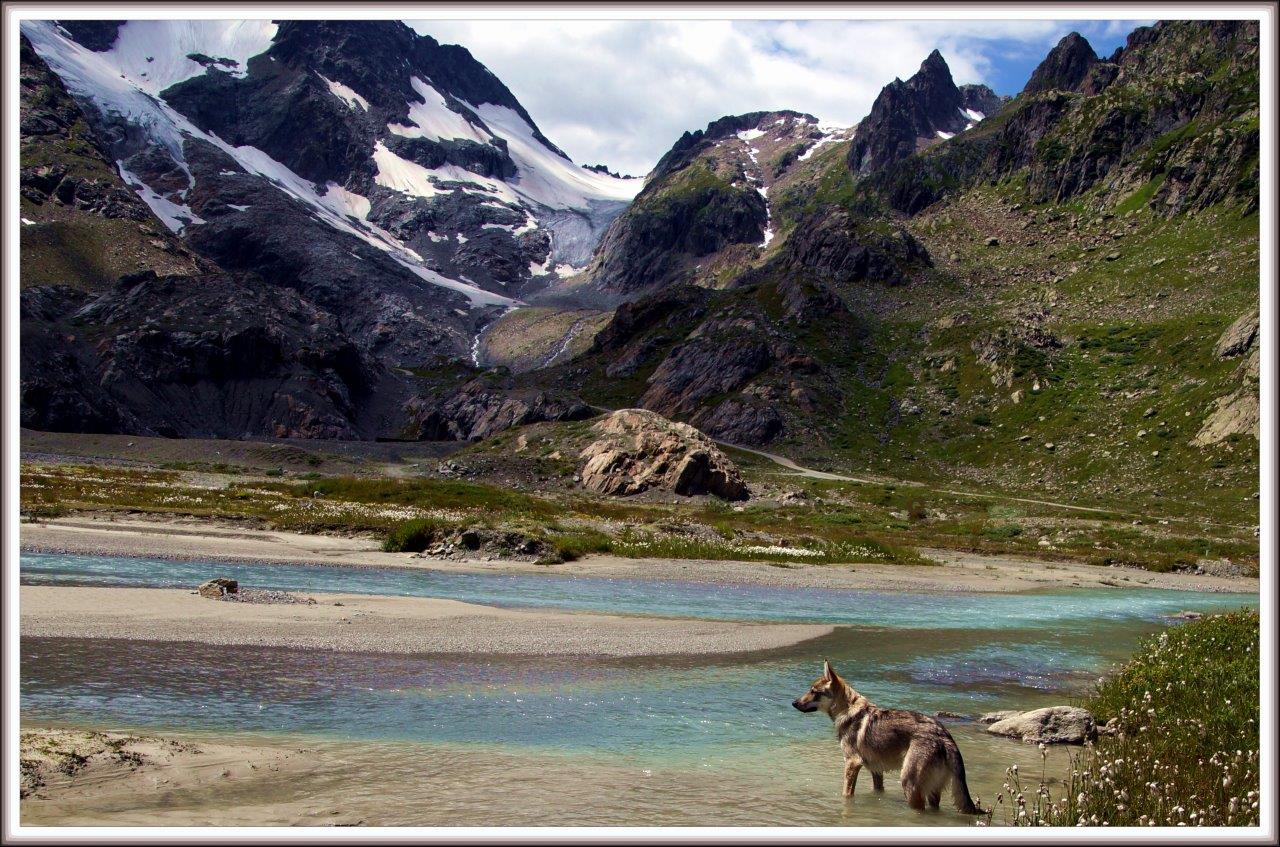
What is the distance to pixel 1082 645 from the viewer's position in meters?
26.8

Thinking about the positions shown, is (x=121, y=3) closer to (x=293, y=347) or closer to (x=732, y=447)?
(x=732, y=447)

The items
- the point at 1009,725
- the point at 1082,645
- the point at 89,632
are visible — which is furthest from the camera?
the point at 1082,645

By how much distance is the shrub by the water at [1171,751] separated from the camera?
30.4ft

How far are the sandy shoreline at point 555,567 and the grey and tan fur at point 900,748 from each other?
29.3m

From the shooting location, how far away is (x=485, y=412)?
508ft

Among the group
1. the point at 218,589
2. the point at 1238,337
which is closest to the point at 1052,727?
the point at 218,589

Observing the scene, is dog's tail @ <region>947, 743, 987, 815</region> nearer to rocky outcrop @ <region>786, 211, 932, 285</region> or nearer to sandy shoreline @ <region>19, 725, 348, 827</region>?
sandy shoreline @ <region>19, 725, 348, 827</region>

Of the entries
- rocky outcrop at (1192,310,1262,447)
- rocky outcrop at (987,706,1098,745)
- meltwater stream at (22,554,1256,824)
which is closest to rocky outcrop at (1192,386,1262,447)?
rocky outcrop at (1192,310,1262,447)

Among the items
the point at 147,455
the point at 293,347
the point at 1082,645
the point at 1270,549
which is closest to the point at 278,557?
the point at 1082,645

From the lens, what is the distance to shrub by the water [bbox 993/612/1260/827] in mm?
9266

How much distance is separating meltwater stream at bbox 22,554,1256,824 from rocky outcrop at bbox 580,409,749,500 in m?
63.1

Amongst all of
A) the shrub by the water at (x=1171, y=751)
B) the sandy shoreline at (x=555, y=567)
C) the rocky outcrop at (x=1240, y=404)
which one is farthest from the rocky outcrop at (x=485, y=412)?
the shrub by the water at (x=1171, y=751)

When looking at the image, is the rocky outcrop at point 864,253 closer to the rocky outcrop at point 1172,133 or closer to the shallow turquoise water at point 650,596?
the rocky outcrop at point 1172,133

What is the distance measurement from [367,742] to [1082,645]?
75.7 feet
